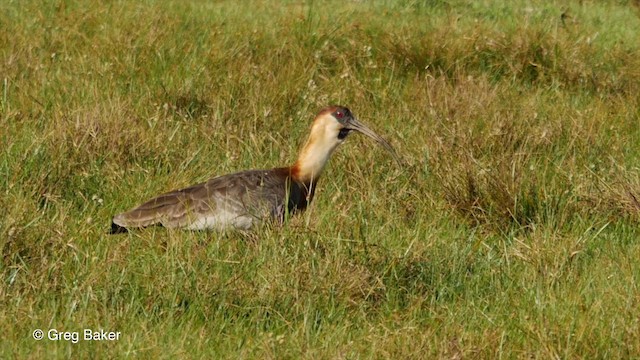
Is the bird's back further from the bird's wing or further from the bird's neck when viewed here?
the bird's neck

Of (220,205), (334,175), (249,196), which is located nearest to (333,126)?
(334,175)

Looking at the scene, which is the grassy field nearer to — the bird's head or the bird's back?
the bird's back

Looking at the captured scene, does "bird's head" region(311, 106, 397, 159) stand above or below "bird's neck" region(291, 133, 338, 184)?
above

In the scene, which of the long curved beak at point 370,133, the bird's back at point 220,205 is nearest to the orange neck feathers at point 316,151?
the long curved beak at point 370,133

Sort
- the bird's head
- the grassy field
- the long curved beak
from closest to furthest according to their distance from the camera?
the grassy field
the bird's head
the long curved beak

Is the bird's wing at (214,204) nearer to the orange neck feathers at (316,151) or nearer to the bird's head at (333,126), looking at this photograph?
the orange neck feathers at (316,151)

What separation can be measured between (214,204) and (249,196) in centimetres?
17

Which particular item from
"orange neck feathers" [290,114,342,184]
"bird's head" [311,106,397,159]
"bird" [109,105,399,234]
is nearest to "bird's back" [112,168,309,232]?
"bird" [109,105,399,234]

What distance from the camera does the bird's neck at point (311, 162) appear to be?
6699mm

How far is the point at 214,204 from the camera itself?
6133 millimetres

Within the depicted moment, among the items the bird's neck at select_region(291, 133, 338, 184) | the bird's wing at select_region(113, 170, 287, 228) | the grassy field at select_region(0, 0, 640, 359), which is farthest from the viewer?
the bird's neck at select_region(291, 133, 338, 184)

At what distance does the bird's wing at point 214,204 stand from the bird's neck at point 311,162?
26 centimetres

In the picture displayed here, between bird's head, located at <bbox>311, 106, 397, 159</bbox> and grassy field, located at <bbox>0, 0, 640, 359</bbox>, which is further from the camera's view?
bird's head, located at <bbox>311, 106, 397, 159</bbox>

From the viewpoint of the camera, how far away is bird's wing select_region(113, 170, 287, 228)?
6000mm
